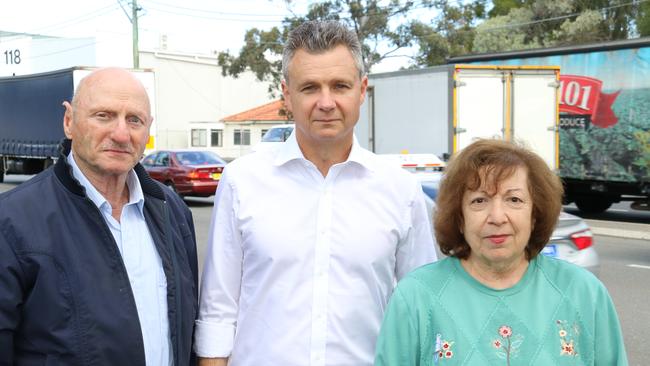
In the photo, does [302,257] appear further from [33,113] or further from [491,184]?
[33,113]

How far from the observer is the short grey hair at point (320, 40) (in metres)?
2.57

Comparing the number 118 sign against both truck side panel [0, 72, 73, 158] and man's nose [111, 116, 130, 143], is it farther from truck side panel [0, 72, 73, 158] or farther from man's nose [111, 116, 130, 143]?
man's nose [111, 116, 130, 143]

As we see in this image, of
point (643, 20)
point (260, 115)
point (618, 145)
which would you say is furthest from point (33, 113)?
point (643, 20)

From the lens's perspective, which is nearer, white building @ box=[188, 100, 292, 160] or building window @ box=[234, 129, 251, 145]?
white building @ box=[188, 100, 292, 160]

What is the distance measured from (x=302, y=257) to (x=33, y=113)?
2571cm

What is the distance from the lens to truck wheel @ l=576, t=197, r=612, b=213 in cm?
1773

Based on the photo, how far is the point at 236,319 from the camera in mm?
2678

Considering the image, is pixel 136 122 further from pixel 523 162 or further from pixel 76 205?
pixel 523 162

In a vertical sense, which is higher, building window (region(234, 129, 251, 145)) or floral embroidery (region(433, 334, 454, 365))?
building window (region(234, 129, 251, 145))

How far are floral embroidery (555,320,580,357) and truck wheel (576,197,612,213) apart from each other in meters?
16.5

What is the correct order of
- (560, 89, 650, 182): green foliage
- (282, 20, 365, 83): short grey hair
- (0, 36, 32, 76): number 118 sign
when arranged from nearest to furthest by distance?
(282, 20, 365, 83): short grey hair < (560, 89, 650, 182): green foliage < (0, 36, 32, 76): number 118 sign

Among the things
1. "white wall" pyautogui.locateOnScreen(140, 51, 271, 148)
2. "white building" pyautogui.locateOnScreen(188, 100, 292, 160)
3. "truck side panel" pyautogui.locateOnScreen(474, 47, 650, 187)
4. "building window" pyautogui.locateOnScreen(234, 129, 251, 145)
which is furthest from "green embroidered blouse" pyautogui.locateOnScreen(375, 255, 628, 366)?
"building window" pyautogui.locateOnScreen(234, 129, 251, 145)

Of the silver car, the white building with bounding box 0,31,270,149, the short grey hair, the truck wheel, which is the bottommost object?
the truck wheel

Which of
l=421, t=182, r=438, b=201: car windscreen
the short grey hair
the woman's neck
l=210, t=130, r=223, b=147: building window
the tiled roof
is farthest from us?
l=210, t=130, r=223, b=147: building window
